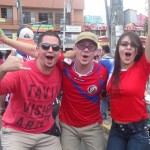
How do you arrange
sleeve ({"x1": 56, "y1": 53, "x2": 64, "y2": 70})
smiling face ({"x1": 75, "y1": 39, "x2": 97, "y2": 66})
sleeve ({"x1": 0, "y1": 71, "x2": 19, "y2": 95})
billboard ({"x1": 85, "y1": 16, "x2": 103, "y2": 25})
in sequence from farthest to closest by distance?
billboard ({"x1": 85, "y1": 16, "x2": 103, "y2": 25}) → sleeve ({"x1": 56, "y1": 53, "x2": 64, "y2": 70}) → smiling face ({"x1": 75, "y1": 39, "x2": 97, "y2": 66}) → sleeve ({"x1": 0, "y1": 71, "x2": 19, "y2": 95})

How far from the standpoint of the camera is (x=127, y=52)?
3.64m

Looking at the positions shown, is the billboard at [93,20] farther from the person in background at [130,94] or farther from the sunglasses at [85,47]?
the person in background at [130,94]

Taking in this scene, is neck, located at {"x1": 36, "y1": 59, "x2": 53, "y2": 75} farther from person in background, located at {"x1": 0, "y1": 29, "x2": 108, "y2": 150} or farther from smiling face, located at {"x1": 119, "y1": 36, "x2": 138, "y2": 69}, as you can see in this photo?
smiling face, located at {"x1": 119, "y1": 36, "x2": 138, "y2": 69}

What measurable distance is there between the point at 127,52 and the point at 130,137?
0.96 m

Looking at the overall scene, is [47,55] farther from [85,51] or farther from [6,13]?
[6,13]

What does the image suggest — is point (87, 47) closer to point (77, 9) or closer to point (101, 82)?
point (101, 82)

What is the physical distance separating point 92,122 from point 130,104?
2.34 ft

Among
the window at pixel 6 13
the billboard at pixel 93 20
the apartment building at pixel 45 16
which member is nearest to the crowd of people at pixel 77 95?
the apartment building at pixel 45 16

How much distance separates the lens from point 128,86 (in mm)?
3502

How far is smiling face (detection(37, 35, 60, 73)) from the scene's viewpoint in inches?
148

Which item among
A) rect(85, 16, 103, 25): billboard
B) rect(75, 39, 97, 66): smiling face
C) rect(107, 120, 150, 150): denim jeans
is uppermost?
rect(85, 16, 103, 25): billboard

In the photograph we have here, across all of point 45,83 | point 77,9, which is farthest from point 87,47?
point 77,9

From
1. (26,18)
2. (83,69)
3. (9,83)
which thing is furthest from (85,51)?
(26,18)

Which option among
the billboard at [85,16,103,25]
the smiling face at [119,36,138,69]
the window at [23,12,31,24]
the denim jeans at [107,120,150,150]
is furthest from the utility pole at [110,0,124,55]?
the billboard at [85,16,103,25]
